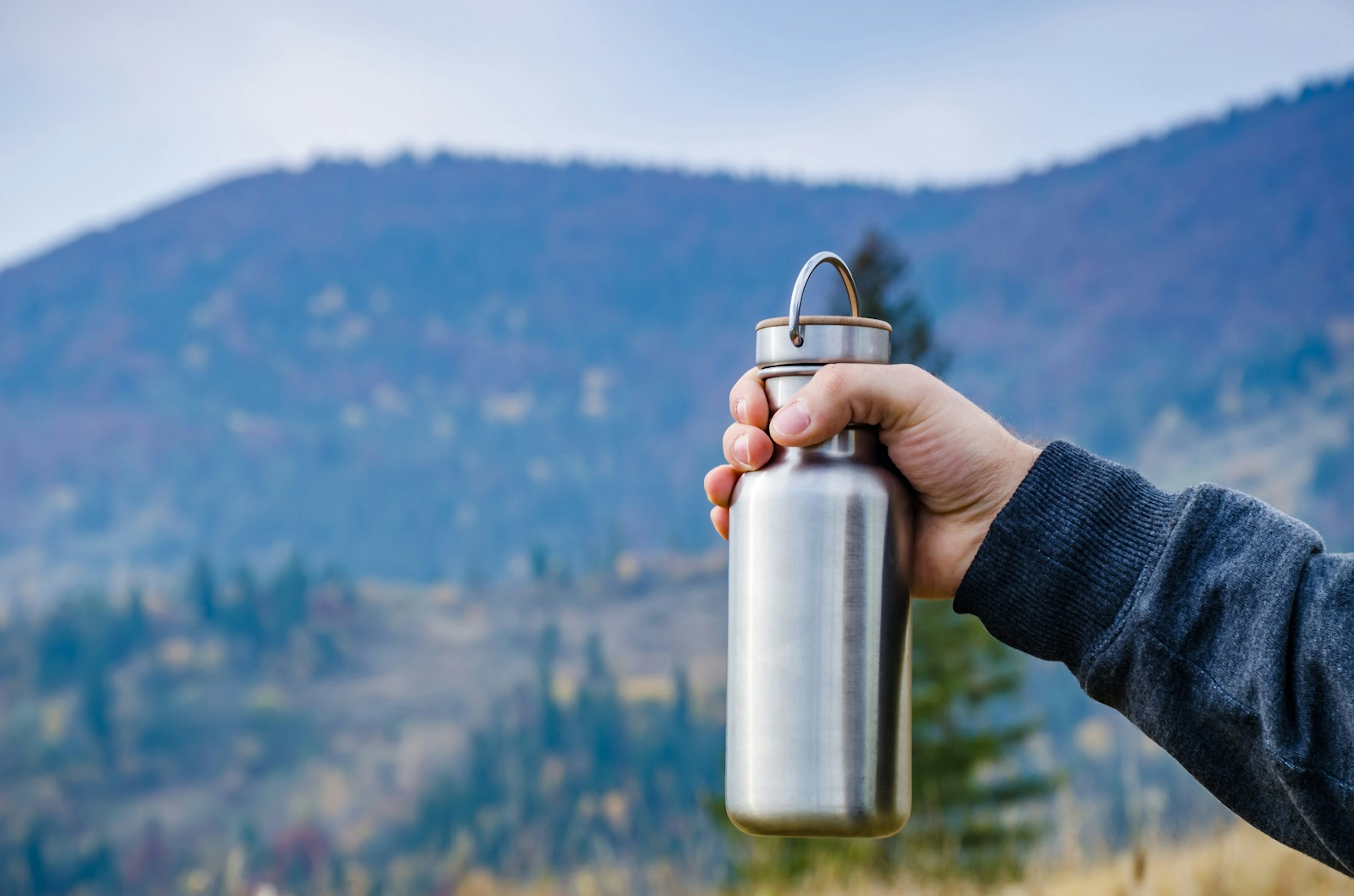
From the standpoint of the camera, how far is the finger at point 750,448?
78.0 inches

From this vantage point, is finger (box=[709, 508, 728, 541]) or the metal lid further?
finger (box=[709, 508, 728, 541])

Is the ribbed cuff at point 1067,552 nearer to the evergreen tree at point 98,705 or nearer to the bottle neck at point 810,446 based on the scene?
the bottle neck at point 810,446

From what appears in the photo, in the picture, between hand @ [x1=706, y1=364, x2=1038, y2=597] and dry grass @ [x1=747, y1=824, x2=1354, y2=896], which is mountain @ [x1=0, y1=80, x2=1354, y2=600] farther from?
hand @ [x1=706, y1=364, x2=1038, y2=597]

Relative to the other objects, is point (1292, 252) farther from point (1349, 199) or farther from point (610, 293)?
point (610, 293)

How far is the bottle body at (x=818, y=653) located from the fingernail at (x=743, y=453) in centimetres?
3

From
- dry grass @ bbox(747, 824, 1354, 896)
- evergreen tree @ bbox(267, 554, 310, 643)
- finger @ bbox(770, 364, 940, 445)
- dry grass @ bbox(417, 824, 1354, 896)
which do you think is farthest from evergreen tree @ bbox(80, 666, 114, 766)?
finger @ bbox(770, 364, 940, 445)

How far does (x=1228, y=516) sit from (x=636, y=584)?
82.6 m

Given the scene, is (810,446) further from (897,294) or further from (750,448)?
(897,294)

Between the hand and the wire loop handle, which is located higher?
the wire loop handle

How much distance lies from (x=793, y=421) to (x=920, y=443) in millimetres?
342

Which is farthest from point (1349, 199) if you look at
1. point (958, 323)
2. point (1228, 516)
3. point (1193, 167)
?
point (1228, 516)

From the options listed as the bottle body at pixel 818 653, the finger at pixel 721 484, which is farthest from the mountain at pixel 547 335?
the bottle body at pixel 818 653

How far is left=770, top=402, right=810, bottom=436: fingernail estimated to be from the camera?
6.22 ft

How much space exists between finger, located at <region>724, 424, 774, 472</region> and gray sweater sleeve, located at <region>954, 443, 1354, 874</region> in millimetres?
431
